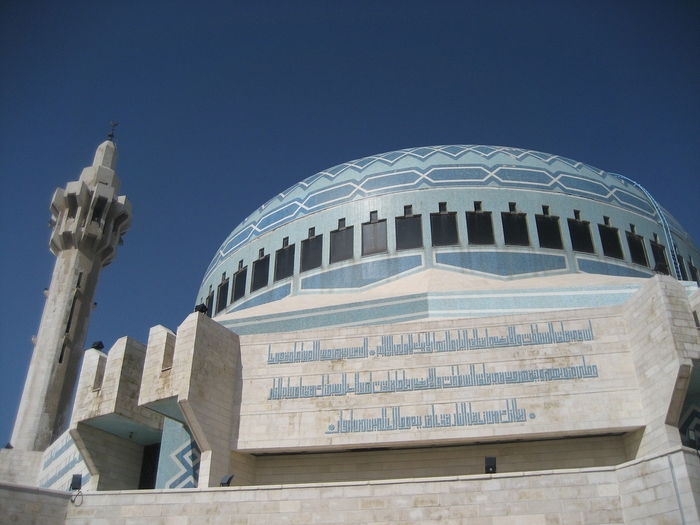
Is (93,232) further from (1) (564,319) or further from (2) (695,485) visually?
(2) (695,485)

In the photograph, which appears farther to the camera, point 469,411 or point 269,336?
point 269,336

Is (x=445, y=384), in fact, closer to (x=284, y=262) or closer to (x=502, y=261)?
(x=502, y=261)

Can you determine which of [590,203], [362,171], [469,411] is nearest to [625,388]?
[469,411]

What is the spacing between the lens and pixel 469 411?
13.1m

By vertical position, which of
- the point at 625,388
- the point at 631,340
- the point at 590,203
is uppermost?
the point at 590,203

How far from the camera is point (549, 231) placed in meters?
21.2

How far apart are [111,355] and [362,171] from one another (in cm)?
1042

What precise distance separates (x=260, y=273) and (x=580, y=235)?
33.4 feet

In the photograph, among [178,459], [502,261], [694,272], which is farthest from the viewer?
[694,272]

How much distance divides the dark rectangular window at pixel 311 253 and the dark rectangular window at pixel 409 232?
255 cm

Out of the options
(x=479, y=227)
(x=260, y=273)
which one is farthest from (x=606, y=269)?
(x=260, y=273)

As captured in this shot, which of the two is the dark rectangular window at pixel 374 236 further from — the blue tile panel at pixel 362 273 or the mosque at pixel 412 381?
the blue tile panel at pixel 362 273

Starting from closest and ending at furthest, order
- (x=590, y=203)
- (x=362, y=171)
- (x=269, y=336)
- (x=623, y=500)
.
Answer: (x=623, y=500)
(x=269, y=336)
(x=590, y=203)
(x=362, y=171)

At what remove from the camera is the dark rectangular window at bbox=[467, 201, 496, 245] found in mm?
20797
